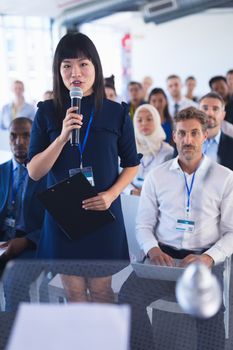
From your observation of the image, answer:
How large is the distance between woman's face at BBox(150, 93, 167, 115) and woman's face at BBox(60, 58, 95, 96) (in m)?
3.39

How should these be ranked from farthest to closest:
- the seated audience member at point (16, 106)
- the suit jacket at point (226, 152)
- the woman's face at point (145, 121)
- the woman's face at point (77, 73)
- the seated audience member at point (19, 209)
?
the seated audience member at point (16, 106) < the woman's face at point (145, 121) < the suit jacket at point (226, 152) < the seated audience member at point (19, 209) < the woman's face at point (77, 73)

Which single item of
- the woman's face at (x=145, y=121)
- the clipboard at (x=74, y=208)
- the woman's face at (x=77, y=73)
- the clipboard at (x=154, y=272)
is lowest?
the clipboard at (x=154, y=272)

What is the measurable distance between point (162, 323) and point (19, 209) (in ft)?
4.40

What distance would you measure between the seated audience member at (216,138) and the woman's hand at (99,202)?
1.70 m

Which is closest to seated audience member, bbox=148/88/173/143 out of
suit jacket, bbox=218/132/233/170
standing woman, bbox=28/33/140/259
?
suit jacket, bbox=218/132/233/170

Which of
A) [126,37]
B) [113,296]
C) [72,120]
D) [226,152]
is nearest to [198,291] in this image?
[113,296]

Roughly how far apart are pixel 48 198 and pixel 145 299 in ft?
1.80

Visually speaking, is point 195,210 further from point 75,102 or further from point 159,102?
point 159,102

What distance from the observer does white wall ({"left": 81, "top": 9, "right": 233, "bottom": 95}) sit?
10094mm

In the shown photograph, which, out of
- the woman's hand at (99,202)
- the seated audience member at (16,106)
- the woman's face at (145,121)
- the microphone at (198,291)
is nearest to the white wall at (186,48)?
the seated audience member at (16,106)

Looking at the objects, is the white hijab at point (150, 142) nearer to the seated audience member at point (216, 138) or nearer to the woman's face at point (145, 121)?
the woman's face at point (145, 121)

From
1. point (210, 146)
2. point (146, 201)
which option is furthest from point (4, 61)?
point (146, 201)

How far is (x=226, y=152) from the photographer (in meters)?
2.97

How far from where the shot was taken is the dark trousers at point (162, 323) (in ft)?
3.11
